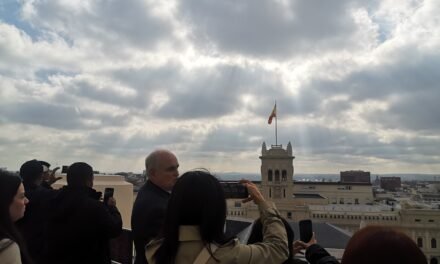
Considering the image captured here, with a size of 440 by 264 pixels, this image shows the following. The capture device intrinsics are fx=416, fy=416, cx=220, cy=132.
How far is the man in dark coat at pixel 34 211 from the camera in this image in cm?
414

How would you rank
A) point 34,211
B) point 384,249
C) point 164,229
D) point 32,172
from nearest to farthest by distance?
1. point 384,249
2. point 164,229
3. point 34,211
4. point 32,172

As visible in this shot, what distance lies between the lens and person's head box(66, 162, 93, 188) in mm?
4074

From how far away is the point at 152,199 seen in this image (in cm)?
345

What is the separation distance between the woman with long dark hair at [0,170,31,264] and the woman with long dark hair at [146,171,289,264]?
90 cm

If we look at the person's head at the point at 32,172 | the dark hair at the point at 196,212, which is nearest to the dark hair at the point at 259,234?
the dark hair at the point at 196,212

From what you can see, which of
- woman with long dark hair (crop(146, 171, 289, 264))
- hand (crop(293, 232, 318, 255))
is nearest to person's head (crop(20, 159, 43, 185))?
woman with long dark hair (crop(146, 171, 289, 264))

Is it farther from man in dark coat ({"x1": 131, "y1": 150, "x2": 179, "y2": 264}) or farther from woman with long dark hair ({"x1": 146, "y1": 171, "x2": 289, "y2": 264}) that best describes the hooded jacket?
woman with long dark hair ({"x1": 146, "y1": 171, "x2": 289, "y2": 264})

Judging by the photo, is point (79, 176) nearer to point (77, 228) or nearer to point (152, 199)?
point (77, 228)

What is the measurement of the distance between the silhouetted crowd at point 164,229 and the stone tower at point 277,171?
57.9 metres

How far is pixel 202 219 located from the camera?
238 cm

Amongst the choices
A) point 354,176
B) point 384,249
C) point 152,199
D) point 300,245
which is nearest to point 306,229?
point 300,245

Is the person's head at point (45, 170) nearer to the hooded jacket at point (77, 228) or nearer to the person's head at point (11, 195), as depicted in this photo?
the hooded jacket at point (77, 228)

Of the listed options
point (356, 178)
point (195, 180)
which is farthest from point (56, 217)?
point (356, 178)

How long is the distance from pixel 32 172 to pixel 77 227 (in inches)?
51.8
